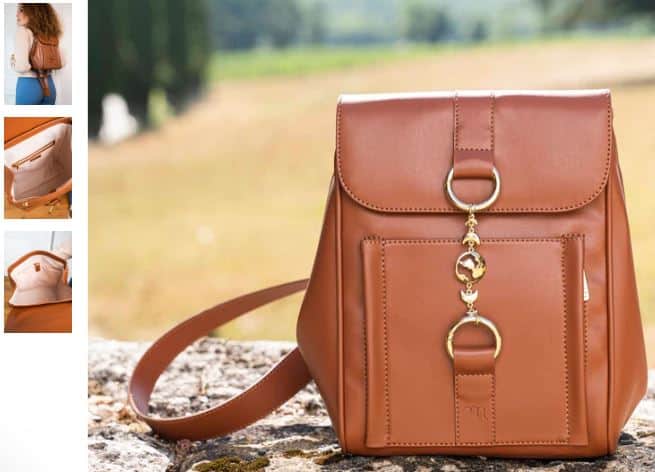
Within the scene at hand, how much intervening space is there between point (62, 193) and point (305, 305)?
0.29 meters

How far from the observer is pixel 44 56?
899 mm

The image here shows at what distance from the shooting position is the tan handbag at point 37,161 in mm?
906

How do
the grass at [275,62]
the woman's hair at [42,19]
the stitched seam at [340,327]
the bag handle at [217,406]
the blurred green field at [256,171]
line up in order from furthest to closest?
1. the grass at [275,62]
2. the blurred green field at [256,171]
3. the bag handle at [217,406]
4. the stitched seam at [340,327]
5. the woman's hair at [42,19]

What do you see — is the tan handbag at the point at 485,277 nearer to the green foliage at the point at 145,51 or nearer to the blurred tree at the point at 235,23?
the green foliage at the point at 145,51

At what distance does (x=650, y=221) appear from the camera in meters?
3.83

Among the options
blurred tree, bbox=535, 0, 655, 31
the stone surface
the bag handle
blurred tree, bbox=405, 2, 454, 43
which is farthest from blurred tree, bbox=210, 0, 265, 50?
the bag handle

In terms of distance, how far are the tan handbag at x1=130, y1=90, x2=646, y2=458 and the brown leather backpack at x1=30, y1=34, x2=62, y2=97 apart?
0.30 metres

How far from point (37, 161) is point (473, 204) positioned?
0.44 metres

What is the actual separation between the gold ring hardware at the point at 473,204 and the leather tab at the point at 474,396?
0.15 meters

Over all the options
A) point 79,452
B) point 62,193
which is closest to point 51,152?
point 62,193

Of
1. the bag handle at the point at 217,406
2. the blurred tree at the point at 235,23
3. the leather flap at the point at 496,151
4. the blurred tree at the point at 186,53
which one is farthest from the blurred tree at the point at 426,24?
the leather flap at the point at 496,151

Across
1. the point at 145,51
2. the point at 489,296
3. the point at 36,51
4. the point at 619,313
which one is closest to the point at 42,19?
the point at 36,51

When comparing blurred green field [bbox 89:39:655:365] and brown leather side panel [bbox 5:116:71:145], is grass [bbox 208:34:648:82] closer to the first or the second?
blurred green field [bbox 89:39:655:365]

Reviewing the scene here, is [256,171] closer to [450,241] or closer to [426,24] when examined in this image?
[426,24]
